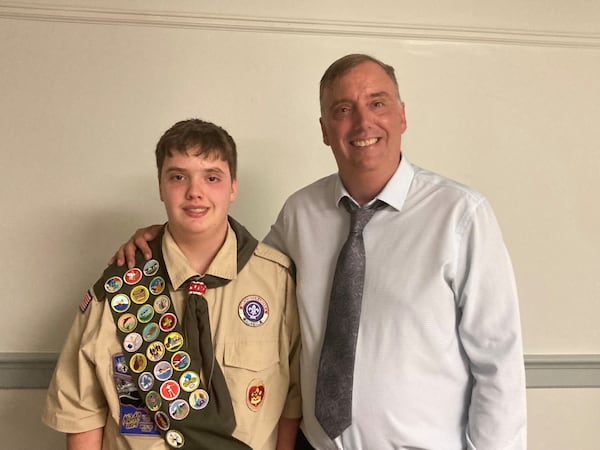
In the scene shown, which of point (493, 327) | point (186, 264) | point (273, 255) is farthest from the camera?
point (273, 255)

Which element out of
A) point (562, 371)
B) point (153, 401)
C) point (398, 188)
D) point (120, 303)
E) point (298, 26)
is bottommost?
point (562, 371)

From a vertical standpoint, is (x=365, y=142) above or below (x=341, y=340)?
above

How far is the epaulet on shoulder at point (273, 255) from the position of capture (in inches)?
59.8

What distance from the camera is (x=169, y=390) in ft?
4.42

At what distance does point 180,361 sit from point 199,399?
0.34ft

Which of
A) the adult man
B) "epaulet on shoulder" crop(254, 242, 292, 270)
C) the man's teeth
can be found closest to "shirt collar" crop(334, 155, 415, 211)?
the adult man

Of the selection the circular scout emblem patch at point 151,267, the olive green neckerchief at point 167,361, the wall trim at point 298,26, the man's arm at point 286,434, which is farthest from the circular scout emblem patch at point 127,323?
the wall trim at point 298,26

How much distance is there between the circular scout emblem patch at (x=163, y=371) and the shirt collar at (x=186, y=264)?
0.19 m

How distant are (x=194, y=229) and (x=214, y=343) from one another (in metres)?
0.30

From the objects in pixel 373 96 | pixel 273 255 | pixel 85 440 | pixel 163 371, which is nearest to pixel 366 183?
pixel 373 96

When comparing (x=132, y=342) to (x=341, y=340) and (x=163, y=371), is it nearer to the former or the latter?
(x=163, y=371)

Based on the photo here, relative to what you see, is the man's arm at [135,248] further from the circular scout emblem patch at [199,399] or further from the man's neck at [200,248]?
the circular scout emblem patch at [199,399]

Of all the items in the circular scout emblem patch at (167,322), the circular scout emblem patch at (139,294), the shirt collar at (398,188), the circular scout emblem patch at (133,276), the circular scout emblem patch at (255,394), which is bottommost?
the circular scout emblem patch at (255,394)

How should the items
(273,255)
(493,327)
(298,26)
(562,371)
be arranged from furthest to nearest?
(562,371) < (298,26) < (273,255) < (493,327)
